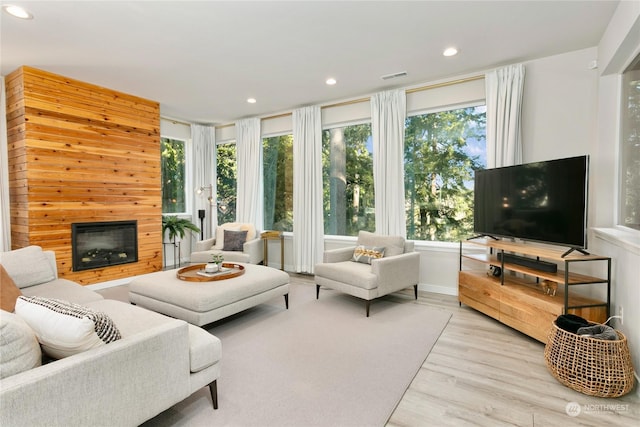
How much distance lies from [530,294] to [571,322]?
0.52m

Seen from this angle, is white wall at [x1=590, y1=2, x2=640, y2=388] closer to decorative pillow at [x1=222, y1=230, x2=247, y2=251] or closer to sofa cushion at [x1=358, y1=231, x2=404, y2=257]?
sofa cushion at [x1=358, y1=231, x2=404, y2=257]

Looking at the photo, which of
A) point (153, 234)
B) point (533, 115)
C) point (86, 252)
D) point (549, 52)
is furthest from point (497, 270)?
point (86, 252)

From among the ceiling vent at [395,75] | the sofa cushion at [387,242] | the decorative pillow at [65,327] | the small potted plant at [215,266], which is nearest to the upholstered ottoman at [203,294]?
the small potted plant at [215,266]

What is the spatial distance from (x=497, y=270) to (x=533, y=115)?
6.02ft

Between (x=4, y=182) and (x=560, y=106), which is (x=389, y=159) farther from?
(x=4, y=182)

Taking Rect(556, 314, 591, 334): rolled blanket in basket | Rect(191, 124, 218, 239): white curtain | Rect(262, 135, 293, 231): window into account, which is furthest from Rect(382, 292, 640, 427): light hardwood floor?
Rect(191, 124, 218, 239): white curtain

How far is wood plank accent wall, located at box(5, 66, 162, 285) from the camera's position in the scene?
3.85 metres

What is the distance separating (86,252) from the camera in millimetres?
4379

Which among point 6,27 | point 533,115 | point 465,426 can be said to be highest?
point 6,27

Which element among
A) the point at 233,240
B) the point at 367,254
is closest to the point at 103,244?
the point at 233,240

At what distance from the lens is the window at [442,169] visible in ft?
13.7

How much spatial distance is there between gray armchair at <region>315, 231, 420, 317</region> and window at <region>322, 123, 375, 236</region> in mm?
758

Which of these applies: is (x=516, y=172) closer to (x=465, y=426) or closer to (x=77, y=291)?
(x=465, y=426)

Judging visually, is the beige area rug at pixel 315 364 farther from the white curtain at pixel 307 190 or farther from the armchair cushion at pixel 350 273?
the white curtain at pixel 307 190
